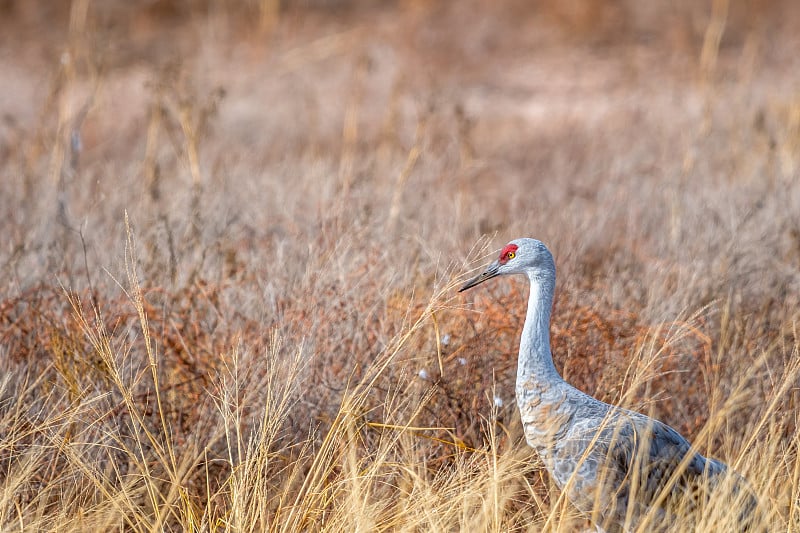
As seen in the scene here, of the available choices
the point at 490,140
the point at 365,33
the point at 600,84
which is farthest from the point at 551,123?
the point at 365,33

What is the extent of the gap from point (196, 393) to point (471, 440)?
3.70 feet

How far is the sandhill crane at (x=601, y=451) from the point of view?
3.26 metres

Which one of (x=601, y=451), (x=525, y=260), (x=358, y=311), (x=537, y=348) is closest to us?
(x=601, y=451)

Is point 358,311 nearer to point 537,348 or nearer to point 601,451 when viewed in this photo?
point 537,348

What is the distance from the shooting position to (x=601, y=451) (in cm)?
331

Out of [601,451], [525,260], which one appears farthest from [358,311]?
→ [601,451]

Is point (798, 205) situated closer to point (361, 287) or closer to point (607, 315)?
point (607, 315)

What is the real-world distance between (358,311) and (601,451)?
53.0 inches

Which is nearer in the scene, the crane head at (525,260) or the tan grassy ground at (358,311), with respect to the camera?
the tan grassy ground at (358,311)

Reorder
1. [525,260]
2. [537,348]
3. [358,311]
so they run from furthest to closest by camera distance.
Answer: [358,311], [525,260], [537,348]

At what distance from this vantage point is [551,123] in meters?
11.2

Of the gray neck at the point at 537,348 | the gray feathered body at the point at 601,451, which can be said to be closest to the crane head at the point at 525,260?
the gray neck at the point at 537,348

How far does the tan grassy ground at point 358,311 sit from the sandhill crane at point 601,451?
5.1 inches

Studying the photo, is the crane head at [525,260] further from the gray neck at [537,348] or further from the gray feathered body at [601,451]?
the gray feathered body at [601,451]
